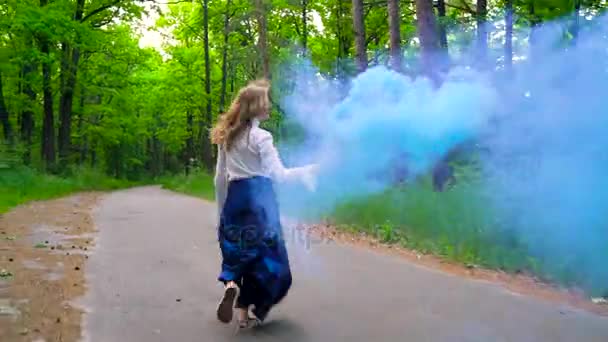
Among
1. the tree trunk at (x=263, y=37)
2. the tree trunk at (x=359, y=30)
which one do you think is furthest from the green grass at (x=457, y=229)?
the tree trunk at (x=263, y=37)

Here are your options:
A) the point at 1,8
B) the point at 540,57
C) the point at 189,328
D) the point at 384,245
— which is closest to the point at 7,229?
the point at 384,245

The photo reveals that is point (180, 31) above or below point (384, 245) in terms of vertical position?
above

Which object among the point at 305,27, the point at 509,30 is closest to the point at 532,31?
the point at 509,30

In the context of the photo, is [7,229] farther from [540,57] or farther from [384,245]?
[540,57]

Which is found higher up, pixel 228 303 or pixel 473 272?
pixel 228 303

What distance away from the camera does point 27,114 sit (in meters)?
35.1

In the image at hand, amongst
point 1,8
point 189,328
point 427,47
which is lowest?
point 189,328

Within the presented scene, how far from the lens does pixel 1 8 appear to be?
24.4 meters

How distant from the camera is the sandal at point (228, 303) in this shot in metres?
4.93

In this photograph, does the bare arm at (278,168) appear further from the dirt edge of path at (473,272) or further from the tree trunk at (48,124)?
the tree trunk at (48,124)

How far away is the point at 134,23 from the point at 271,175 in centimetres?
2979

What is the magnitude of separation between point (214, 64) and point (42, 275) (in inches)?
1474

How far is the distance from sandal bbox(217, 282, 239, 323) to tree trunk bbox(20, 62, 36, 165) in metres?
25.2

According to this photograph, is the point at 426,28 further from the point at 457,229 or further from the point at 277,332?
the point at 277,332
